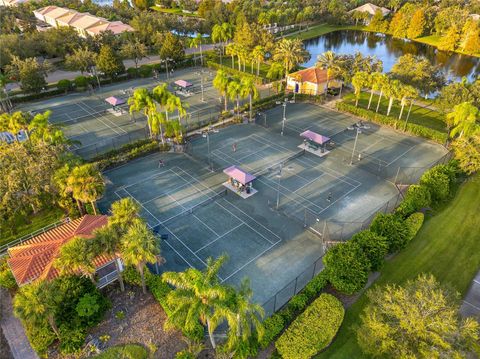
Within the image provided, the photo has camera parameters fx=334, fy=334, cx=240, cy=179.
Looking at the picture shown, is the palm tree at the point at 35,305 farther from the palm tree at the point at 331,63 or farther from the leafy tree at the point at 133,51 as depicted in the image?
the leafy tree at the point at 133,51

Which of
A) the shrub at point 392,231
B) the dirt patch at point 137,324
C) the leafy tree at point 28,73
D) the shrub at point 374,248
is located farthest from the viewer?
the leafy tree at point 28,73

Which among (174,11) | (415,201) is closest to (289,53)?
(415,201)

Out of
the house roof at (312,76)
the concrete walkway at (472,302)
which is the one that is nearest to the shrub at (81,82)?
the house roof at (312,76)

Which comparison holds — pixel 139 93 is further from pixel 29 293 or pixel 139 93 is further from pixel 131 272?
pixel 29 293

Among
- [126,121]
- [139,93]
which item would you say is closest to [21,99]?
[126,121]

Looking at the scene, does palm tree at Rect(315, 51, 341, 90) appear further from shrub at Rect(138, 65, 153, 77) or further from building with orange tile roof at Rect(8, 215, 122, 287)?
building with orange tile roof at Rect(8, 215, 122, 287)
